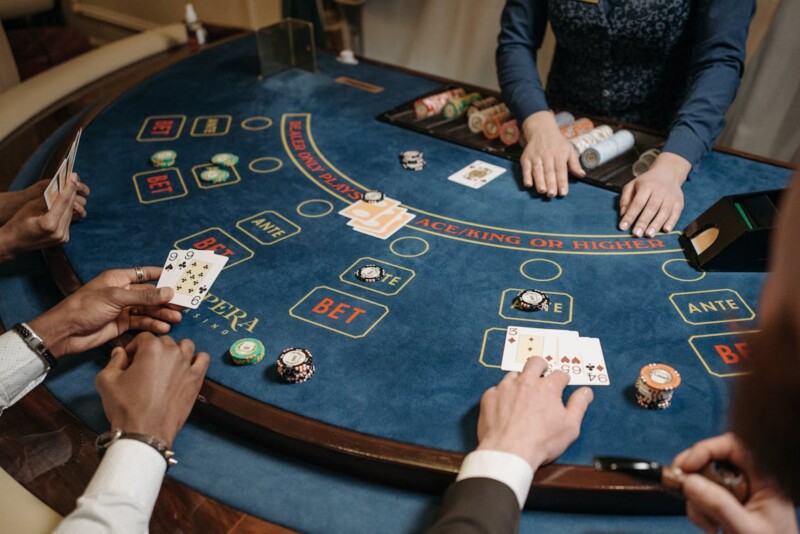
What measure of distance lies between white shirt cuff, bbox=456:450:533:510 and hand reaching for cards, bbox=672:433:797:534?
0.25m

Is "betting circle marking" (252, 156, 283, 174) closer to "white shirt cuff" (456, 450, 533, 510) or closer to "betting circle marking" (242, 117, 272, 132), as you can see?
"betting circle marking" (242, 117, 272, 132)

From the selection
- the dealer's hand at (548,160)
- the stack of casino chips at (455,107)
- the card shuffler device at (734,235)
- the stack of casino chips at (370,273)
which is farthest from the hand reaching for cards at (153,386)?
the stack of casino chips at (455,107)

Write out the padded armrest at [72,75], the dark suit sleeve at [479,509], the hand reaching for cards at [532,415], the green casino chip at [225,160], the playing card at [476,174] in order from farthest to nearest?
1. the padded armrest at [72,75]
2. the green casino chip at [225,160]
3. the playing card at [476,174]
4. the hand reaching for cards at [532,415]
5. the dark suit sleeve at [479,509]

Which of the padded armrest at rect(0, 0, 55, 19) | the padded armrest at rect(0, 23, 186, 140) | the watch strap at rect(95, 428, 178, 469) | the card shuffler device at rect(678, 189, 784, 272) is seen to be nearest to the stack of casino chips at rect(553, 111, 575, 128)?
the card shuffler device at rect(678, 189, 784, 272)

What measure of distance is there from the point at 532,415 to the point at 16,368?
Answer: 3.49ft

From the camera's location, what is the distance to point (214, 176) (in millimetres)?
2049

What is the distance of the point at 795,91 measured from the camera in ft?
10.4

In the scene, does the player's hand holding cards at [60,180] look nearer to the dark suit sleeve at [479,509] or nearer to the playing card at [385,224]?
the playing card at [385,224]

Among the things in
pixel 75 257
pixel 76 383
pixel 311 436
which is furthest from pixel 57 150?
pixel 311 436

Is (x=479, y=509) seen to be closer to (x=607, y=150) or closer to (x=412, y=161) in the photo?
(x=412, y=161)

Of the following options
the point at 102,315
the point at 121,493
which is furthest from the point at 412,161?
the point at 121,493

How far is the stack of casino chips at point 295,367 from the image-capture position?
4.17ft

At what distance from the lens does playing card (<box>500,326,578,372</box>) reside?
1.32m

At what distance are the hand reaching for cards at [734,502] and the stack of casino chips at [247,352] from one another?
2.80 ft
